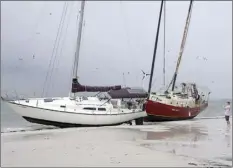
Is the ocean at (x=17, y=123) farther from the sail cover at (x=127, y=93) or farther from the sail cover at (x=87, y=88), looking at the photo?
the sail cover at (x=127, y=93)

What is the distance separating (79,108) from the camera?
89.1 feet

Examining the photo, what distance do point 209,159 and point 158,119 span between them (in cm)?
2374

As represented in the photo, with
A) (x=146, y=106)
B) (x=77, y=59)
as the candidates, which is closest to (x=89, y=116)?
(x=77, y=59)

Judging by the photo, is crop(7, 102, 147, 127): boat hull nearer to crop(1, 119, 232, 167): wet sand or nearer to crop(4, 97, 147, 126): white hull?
crop(4, 97, 147, 126): white hull

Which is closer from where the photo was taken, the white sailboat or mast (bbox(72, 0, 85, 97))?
the white sailboat

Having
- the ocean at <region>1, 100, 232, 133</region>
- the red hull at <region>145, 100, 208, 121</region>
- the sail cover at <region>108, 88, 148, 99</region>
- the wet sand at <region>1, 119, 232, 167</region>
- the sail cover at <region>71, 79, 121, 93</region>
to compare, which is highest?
the sail cover at <region>71, 79, 121, 93</region>

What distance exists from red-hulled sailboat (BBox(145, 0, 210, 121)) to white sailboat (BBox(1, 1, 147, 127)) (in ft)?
12.3

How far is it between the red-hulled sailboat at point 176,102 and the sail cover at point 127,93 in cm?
109

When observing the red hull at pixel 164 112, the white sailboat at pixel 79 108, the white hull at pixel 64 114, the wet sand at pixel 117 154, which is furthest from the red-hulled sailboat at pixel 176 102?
the wet sand at pixel 117 154

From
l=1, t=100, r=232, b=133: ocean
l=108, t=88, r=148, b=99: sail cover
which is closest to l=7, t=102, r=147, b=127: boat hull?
l=1, t=100, r=232, b=133: ocean

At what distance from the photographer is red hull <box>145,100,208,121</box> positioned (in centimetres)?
3503

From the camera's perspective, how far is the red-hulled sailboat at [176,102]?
35.6 m

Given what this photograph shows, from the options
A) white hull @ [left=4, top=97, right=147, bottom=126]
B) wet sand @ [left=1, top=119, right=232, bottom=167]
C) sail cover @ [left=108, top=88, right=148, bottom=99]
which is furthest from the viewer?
sail cover @ [left=108, top=88, right=148, bottom=99]

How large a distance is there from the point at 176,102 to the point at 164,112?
3.52m
